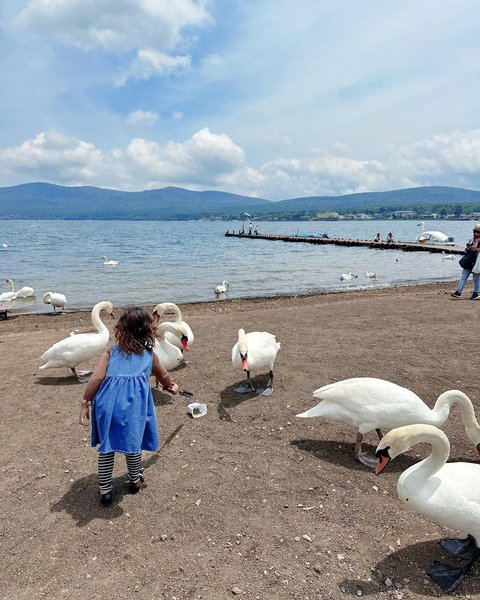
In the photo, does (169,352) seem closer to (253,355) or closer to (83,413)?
(253,355)

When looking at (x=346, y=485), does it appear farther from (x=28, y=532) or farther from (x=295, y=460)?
(x=28, y=532)

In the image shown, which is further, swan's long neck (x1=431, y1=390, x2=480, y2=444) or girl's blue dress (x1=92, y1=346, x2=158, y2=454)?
swan's long neck (x1=431, y1=390, x2=480, y2=444)

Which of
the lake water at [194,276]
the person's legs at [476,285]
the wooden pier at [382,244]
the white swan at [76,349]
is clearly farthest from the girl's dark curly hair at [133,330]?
the wooden pier at [382,244]

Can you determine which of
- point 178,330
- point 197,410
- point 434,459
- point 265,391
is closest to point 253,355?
point 265,391

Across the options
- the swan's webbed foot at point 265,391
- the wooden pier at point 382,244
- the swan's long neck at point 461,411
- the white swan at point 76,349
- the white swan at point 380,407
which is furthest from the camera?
the wooden pier at point 382,244

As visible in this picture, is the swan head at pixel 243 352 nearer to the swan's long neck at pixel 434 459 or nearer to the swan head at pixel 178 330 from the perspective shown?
the swan head at pixel 178 330

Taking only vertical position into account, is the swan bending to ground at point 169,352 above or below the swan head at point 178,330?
below

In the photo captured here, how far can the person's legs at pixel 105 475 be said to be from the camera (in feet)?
14.4

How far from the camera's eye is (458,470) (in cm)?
362

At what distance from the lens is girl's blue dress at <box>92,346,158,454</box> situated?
4281mm

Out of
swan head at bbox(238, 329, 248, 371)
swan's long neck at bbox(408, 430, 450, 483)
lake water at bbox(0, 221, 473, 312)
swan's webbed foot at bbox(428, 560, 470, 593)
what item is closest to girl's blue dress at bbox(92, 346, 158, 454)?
swan head at bbox(238, 329, 248, 371)

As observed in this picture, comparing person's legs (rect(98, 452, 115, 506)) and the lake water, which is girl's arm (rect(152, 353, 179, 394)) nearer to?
person's legs (rect(98, 452, 115, 506))

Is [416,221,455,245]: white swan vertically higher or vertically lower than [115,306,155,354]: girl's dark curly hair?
higher

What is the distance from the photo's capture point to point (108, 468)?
14.5ft
